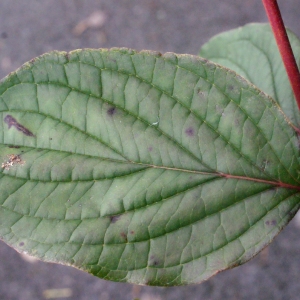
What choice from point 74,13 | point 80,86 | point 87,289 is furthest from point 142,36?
point 80,86

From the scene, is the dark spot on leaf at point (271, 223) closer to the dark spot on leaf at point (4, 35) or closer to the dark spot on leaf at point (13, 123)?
A: the dark spot on leaf at point (13, 123)

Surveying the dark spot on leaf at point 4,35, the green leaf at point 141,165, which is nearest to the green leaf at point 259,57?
the green leaf at point 141,165

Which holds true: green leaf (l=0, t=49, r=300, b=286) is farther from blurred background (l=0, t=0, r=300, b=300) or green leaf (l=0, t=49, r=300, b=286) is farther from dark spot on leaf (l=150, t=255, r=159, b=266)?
blurred background (l=0, t=0, r=300, b=300)

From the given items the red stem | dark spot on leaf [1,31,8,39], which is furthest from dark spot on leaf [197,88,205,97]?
dark spot on leaf [1,31,8,39]

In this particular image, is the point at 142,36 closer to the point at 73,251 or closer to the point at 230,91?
the point at 230,91

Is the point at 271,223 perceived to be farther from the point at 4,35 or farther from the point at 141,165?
the point at 4,35
